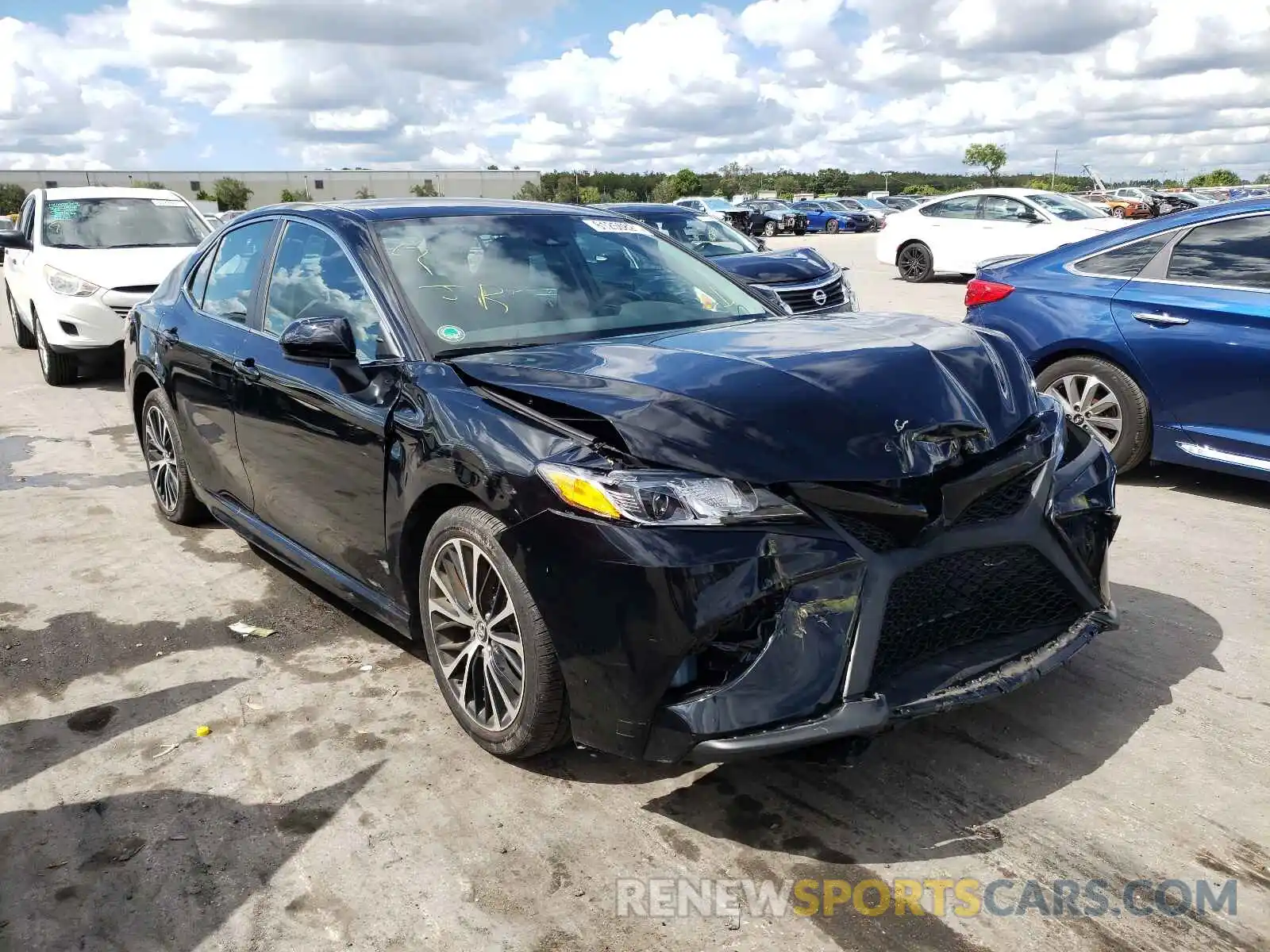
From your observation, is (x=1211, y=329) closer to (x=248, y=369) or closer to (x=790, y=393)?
(x=790, y=393)

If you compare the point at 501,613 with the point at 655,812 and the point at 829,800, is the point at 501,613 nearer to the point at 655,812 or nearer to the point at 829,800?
the point at 655,812

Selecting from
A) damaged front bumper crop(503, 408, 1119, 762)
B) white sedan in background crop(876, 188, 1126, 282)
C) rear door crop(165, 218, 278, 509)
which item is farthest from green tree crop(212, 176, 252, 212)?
damaged front bumper crop(503, 408, 1119, 762)

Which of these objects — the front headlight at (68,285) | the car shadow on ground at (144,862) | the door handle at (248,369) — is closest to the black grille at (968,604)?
the car shadow on ground at (144,862)

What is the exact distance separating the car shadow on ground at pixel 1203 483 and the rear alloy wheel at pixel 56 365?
913 cm

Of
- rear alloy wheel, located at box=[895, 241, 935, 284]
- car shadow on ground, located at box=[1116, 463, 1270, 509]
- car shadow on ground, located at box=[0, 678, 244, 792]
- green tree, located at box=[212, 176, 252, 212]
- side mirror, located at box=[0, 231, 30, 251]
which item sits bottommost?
car shadow on ground, located at box=[0, 678, 244, 792]

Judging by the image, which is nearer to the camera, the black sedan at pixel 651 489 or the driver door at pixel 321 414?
the black sedan at pixel 651 489

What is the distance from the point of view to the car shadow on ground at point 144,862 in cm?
263

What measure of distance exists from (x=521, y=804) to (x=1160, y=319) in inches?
175

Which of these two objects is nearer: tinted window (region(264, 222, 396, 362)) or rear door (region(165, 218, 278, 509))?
tinted window (region(264, 222, 396, 362))

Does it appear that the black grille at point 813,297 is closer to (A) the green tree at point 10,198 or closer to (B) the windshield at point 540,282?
(B) the windshield at point 540,282

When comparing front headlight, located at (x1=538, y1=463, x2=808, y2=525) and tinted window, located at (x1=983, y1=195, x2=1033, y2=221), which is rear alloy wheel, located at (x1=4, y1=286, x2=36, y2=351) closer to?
front headlight, located at (x1=538, y1=463, x2=808, y2=525)

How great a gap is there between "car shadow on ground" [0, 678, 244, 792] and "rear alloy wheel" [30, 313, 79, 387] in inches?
291

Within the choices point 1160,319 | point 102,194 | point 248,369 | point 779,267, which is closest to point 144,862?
point 248,369

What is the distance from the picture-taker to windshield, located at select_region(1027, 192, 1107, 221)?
17844 millimetres
